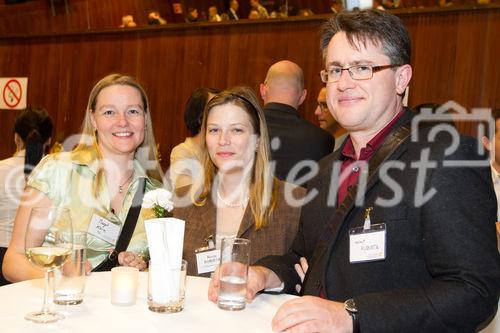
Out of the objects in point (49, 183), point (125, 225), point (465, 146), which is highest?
point (465, 146)

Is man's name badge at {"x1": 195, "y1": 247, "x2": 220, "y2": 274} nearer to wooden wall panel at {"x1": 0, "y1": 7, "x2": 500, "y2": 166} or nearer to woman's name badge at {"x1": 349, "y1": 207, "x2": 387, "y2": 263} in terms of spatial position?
woman's name badge at {"x1": 349, "y1": 207, "x2": 387, "y2": 263}

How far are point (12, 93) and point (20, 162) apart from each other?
460cm

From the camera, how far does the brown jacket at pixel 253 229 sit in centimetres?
271

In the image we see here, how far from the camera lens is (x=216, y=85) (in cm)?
712

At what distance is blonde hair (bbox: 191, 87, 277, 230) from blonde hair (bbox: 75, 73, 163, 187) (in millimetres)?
335

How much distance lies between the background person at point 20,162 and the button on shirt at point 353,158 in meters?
2.05

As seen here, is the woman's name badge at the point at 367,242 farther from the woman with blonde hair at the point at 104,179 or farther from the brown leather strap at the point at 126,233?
the brown leather strap at the point at 126,233

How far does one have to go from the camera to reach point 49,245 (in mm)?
1795

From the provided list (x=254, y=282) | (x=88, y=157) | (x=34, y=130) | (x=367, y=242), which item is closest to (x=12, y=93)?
(x=34, y=130)

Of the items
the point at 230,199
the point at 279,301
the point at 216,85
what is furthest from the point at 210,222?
the point at 216,85

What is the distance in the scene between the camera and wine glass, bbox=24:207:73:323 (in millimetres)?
1685

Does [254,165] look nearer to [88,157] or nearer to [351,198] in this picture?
[88,157]

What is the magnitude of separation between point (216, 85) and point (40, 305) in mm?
5505

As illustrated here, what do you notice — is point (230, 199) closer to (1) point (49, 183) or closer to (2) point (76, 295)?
(1) point (49, 183)
